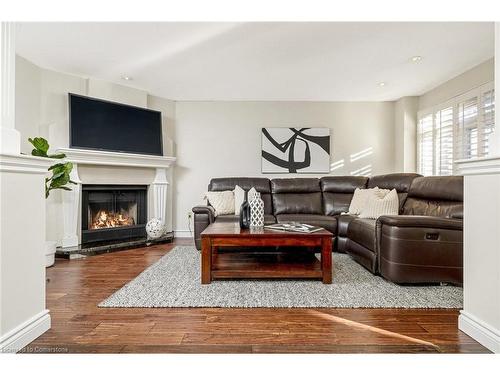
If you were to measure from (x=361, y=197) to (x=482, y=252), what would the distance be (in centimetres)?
253

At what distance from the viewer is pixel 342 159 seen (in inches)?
206

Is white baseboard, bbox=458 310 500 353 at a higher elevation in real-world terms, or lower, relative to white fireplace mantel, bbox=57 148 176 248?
lower

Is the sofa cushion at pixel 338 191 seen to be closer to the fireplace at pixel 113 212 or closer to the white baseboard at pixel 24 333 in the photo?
the fireplace at pixel 113 212

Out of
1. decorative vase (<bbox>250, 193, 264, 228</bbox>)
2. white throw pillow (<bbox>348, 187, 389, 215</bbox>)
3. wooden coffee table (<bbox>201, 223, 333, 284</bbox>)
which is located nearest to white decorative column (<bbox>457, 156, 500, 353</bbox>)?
wooden coffee table (<bbox>201, 223, 333, 284</bbox>)

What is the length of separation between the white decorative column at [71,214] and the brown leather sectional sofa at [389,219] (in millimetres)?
1553

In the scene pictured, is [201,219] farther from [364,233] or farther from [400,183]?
[400,183]

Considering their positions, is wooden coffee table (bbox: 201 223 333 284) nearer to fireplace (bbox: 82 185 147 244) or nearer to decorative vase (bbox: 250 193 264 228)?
decorative vase (bbox: 250 193 264 228)

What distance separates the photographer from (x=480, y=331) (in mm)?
1600

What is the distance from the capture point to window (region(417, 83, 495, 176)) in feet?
11.5

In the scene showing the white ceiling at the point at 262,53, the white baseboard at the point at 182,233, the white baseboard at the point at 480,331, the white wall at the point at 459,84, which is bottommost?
the white baseboard at the point at 182,233

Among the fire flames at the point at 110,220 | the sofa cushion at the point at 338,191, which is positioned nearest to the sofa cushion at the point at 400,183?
the sofa cushion at the point at 338,191

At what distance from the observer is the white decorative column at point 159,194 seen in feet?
15.7

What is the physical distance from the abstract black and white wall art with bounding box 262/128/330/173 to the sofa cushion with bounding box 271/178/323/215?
58 cm

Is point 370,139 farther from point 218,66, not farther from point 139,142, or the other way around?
point 139,142
